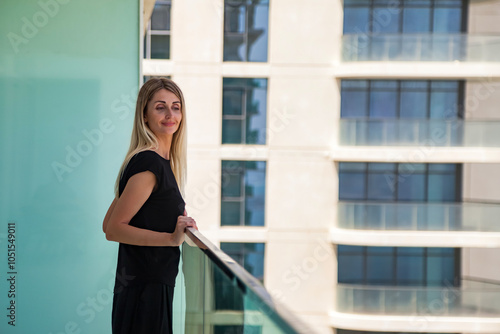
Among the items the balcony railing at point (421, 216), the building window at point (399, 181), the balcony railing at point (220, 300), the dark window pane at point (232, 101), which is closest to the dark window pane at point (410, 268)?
the balcony railing at point (421, 216)

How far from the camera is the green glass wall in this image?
11.3 feet

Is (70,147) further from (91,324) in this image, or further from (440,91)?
(440,91)

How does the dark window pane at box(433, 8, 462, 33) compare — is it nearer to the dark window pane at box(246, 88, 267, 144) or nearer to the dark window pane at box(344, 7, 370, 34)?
the dark window pane at box(344, 7, 370, 34)

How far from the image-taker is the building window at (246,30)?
13367 millimetres

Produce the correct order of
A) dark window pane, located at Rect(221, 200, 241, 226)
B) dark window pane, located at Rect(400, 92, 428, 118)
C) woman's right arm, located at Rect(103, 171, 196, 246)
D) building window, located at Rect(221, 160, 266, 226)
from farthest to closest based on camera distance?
dark window pane, located at Rect(400, 92, 428, 118)
dark window pane, located at Rect(221, 200, 241, 226)
building window, located at Rect(221, 160, 266, 226)
woman's right arm, located at Rect(103, 171, 196, 246)

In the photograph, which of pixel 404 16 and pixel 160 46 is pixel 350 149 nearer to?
pixel 404 16

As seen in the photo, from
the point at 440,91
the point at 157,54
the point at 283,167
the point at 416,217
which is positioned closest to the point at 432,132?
the point at 440,91

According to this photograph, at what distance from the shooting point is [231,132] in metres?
13.5

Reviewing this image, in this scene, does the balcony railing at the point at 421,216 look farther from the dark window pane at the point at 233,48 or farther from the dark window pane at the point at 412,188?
the dark window pane at the point at 233,48

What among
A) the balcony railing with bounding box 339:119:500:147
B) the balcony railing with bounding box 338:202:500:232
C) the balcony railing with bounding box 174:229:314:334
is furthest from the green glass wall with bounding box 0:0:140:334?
the balcony railing with bounding box 338:202:500:232

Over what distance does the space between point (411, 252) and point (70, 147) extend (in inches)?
472

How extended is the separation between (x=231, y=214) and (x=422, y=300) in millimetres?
4686

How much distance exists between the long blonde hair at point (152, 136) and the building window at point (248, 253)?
37.5 feet

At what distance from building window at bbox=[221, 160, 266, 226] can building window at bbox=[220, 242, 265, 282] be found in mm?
431
